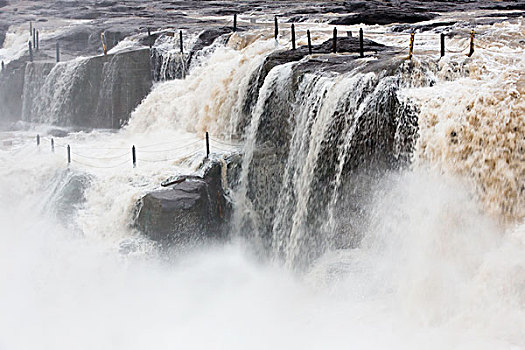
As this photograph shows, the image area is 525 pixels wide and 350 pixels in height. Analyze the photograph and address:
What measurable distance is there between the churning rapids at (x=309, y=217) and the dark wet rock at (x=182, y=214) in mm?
267

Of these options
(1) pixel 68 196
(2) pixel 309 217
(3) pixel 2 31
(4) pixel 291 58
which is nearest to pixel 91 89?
(1) pixel 68 196

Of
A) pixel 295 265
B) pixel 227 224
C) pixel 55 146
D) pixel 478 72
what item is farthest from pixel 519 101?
pixel 55 146

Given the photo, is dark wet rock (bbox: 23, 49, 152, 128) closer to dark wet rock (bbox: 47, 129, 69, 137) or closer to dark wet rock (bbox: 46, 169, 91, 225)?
dark wet rock (bbox: 47, 129, 69, 137)

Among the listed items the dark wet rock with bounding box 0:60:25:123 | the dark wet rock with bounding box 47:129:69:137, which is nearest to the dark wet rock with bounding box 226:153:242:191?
the dark wet rock with bounding box 47:129:69:137

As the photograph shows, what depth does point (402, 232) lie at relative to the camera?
437 inches

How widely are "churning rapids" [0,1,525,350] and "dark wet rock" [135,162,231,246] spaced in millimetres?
267

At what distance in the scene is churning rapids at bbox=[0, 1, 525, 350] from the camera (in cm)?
991

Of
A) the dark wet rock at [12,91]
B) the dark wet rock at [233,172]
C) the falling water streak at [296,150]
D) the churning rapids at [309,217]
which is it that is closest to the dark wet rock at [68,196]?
the churning rapids at [309,217]

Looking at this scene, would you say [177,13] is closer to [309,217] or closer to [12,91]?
[12,91]

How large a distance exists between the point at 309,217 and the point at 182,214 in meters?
2.87

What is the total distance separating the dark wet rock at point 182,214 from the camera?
44.4ft

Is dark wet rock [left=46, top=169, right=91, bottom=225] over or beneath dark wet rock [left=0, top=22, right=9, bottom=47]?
beneath

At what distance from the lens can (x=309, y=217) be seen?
42.0ft

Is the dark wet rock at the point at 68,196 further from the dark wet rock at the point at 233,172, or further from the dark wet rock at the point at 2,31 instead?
the dark wet rock at the point at 2,31
